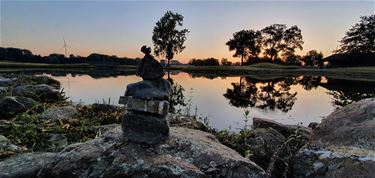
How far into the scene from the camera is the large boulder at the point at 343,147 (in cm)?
509

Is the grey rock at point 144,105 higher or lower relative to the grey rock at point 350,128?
higher

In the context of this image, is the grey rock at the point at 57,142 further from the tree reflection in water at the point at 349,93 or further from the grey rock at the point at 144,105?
the tree reflection in water at the point at 349,93

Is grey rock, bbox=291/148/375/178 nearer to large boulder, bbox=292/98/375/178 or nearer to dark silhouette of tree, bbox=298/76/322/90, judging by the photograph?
large boulder, bbox=292/98/375/178

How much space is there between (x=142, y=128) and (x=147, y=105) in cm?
38

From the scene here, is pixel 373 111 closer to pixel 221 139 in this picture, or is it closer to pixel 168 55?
pixel 221 139

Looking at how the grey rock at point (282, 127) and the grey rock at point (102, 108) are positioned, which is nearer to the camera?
the grey rock at point (282, 127)

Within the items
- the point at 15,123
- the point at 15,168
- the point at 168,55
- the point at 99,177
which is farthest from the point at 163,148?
the point at 168,55

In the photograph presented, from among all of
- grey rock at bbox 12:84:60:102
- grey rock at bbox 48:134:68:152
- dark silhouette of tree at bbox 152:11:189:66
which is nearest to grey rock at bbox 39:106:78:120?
grey rock at bbox 48:134:68:152

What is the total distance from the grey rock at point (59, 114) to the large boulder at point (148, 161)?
4758mm

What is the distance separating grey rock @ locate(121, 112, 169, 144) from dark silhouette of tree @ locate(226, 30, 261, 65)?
412 ft

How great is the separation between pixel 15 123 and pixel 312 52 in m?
125

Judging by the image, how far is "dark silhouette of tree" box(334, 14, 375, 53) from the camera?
109500mm

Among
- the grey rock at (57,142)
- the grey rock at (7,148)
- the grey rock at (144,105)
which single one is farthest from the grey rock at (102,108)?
the grey rock at (144,105)

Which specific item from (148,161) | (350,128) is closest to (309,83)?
(350,128)
